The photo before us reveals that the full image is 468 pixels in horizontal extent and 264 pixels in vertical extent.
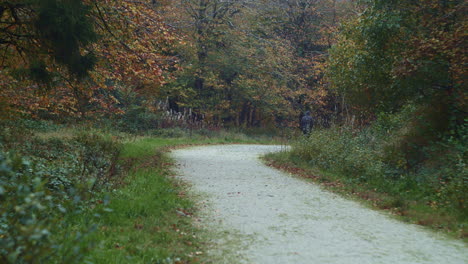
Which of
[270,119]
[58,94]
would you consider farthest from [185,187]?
[270,119]

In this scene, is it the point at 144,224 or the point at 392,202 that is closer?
the point at 144,224

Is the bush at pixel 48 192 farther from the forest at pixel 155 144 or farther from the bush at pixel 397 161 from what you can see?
the bush at pixel 397 161

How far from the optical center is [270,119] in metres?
39.1

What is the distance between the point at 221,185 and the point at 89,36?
448cm

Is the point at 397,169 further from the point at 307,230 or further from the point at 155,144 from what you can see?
the point at 155,144

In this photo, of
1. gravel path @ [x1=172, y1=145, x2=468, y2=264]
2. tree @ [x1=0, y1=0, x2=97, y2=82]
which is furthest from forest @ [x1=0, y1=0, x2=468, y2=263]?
gravel path @ [x1=172, y1=145, x2=468, y2=264]

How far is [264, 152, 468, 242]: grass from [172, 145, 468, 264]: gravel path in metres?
0.36

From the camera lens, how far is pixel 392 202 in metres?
7.50

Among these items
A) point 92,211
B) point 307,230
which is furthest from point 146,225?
point 307,230

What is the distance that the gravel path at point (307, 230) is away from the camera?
4.58 metres

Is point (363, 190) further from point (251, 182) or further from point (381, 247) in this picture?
point (381, 247)

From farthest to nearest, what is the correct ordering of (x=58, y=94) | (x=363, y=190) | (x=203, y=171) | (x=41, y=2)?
1. (x=58, y=94)
2. (x=203, y=171)
3. (x=363, y=190)
4. (x=41, y=2)

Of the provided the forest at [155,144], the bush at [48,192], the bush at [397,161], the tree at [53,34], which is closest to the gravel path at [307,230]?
the forest at [155,144]

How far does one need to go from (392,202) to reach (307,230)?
9.02 feet
